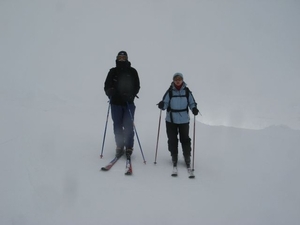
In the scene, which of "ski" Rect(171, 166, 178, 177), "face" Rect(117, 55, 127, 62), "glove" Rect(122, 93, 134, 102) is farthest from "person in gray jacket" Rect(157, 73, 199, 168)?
"face" Rect(117, 55, 127, 62)

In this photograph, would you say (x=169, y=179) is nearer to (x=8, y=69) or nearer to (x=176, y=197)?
(x=176, y=197)

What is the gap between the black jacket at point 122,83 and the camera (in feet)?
22.0

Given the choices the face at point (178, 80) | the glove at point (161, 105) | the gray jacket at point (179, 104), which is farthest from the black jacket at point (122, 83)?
the face at point (178, 80)

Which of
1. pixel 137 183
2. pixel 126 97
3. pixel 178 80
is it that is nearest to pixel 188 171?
pixel 137 183

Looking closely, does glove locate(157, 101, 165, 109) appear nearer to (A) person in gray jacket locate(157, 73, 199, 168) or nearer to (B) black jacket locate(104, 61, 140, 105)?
(A) person in gray jacket locate(157, 73, 199, 168)

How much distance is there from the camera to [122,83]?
6723 millimetres

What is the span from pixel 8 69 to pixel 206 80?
49.0 m

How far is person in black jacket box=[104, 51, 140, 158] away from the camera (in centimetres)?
670

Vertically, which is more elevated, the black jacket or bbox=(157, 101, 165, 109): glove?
the black jacket

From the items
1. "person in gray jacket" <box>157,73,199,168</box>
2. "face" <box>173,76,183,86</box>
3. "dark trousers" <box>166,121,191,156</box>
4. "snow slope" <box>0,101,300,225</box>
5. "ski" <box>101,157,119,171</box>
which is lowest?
"snow slope" <box>0,101,300,225</box>

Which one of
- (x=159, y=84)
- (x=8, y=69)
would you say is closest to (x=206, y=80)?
(x=159, y=84)

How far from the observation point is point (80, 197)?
4.77 m

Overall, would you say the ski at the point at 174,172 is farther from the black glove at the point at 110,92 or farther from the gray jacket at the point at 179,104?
the black glove at the point at 110,92

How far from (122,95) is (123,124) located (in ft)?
2.22
